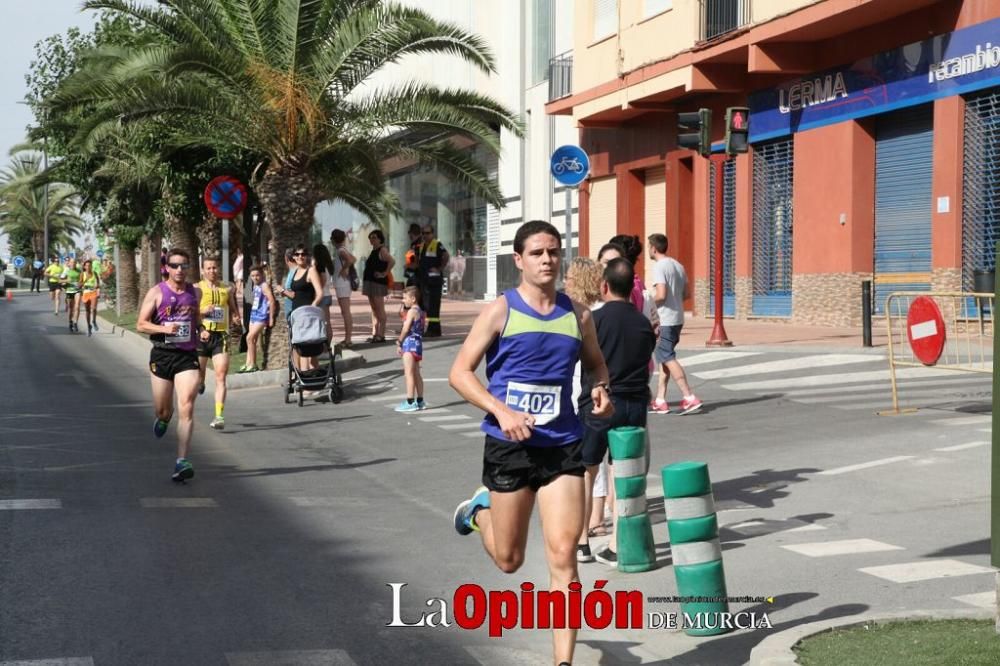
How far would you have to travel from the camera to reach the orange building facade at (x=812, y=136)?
2073 centimetres

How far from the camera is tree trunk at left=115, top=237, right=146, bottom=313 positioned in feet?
137

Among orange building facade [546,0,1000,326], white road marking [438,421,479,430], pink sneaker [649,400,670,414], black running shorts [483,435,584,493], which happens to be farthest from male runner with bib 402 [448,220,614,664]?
orange building facade [546,0,1000,326]

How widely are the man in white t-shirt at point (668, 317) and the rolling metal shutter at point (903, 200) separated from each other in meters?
8.57

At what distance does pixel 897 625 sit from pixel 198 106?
16.1 m

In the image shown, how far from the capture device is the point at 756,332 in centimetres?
2366

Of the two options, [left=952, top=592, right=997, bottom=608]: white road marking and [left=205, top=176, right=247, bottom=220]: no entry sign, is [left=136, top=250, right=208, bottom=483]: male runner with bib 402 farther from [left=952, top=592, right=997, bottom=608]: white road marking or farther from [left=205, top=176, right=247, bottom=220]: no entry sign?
[left=205, top=176, right=247, bottom=220]: no entry sign

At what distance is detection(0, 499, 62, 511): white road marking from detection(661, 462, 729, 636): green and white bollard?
4.90 meters

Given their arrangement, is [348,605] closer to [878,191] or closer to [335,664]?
[335,664]

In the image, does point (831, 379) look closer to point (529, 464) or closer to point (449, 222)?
point (529, 464)

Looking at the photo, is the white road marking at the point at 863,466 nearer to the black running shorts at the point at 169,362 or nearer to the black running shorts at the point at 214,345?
the black running shorts at the point at 169,362

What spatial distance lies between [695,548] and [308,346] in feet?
35.1

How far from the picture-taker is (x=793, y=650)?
5652 millimetres

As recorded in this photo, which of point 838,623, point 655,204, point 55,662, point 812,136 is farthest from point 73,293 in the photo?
point 838,623

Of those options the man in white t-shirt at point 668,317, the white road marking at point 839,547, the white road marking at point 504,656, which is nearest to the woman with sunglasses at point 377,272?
the man in white t-shirt at point 668,317
